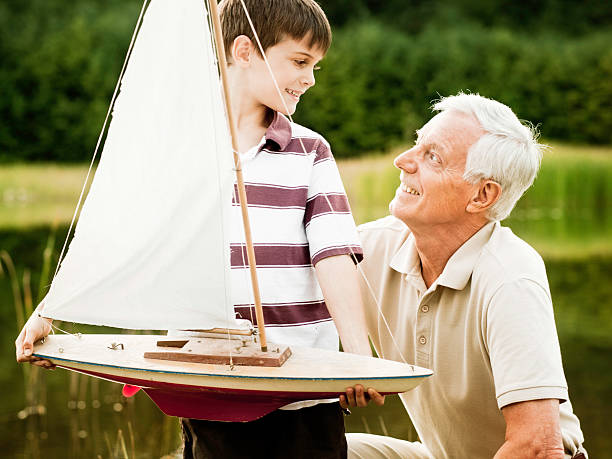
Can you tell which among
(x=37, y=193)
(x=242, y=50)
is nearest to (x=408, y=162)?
(x=242, y=50)

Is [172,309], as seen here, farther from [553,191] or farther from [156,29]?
[553,191]

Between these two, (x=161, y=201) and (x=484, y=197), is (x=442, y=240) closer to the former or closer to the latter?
(x=484, y=197)

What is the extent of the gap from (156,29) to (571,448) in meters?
1.53

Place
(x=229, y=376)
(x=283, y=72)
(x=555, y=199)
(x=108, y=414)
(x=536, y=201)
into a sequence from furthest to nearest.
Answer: (x=536, y=201), (x=555, y=199), (x=108, y=414), (x=283, y=72), (x=229, y=376)

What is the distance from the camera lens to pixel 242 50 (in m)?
2.10

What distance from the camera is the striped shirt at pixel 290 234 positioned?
2039 mm

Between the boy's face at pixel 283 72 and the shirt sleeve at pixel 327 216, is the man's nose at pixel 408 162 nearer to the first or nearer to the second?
the shirt sleeve at pixel 327 216

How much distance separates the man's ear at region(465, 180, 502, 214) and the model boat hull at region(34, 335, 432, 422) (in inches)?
23.4

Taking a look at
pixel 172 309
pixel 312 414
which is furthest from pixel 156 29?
pixel 312 414

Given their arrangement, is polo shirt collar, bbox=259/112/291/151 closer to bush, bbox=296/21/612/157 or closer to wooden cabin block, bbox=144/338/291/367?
wooden cabin block, bbox=144/338/291/367

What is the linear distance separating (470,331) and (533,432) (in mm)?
339

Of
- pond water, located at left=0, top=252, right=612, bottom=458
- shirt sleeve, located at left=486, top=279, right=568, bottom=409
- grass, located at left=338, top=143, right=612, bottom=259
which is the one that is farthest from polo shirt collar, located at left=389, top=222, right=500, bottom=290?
grass, located at left=338, top=143, right=612, bottom=259

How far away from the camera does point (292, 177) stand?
2.08m

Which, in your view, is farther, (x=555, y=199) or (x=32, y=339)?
(x=555, y=199)
